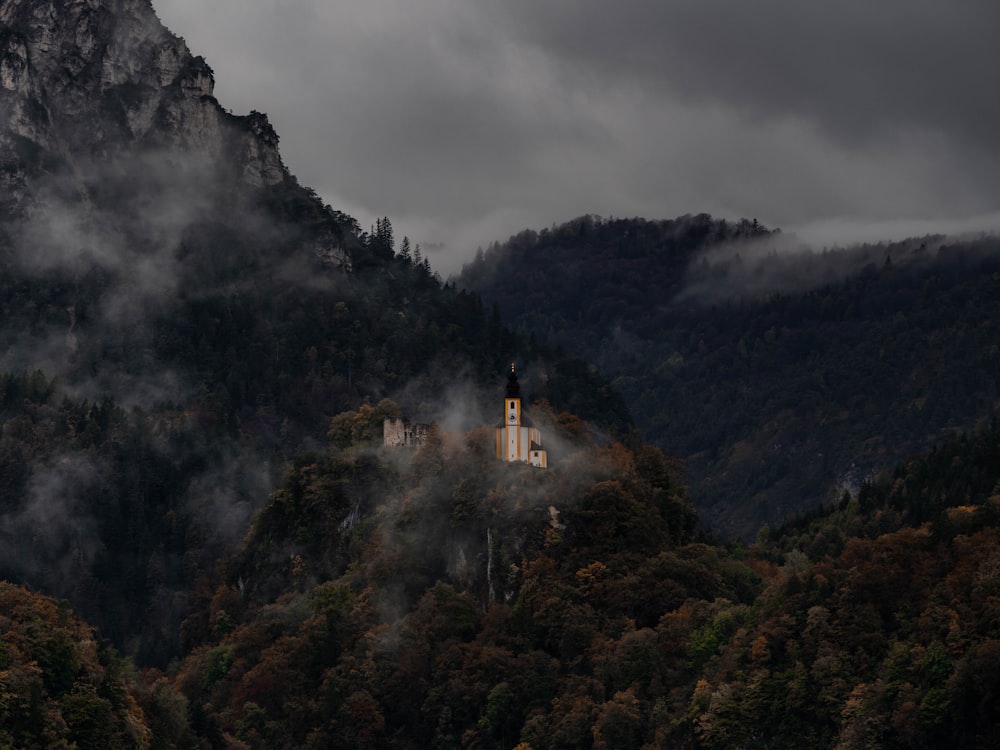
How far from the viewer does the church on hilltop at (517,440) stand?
179125 millimetres

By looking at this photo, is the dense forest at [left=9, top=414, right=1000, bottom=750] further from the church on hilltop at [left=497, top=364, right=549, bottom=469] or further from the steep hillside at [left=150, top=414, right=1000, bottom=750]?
the church on hilltop at [left=497, top=364, right=549, bottom=469]

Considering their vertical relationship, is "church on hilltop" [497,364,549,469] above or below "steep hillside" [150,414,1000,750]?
above

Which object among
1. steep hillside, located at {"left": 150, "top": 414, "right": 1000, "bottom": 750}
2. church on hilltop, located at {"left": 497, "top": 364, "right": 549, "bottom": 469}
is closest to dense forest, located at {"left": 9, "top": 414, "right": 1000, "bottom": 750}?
steep hillside, located at {"left": 150, "top": 414, "right": 1000, "bottom": 750}

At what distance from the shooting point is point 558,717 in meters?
155

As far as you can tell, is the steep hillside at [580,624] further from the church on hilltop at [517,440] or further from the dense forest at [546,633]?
the church on hilltop at [517,440]

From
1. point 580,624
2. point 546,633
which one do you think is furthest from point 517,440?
point 580,624

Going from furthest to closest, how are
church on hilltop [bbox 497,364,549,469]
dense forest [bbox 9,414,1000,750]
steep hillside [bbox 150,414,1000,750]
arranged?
church on hilltop [bbox 497,364,549,469] < steep hillside [bbox 150,414,1000,750] < dense forest [bbox 9,414,1000,750]

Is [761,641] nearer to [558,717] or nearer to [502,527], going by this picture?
[558,717]

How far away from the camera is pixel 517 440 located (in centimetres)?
17988

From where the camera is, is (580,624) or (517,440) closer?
(580,624)

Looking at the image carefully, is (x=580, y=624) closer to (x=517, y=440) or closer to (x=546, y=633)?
(x=546, y=633)

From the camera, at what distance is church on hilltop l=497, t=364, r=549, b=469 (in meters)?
179

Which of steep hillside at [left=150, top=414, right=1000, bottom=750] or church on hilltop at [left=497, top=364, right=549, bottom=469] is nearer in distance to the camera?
Result: steep hillside at [left=150, top=414, right=1000, bottom=750]

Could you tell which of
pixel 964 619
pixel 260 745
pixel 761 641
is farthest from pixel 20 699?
pixel 964 619
